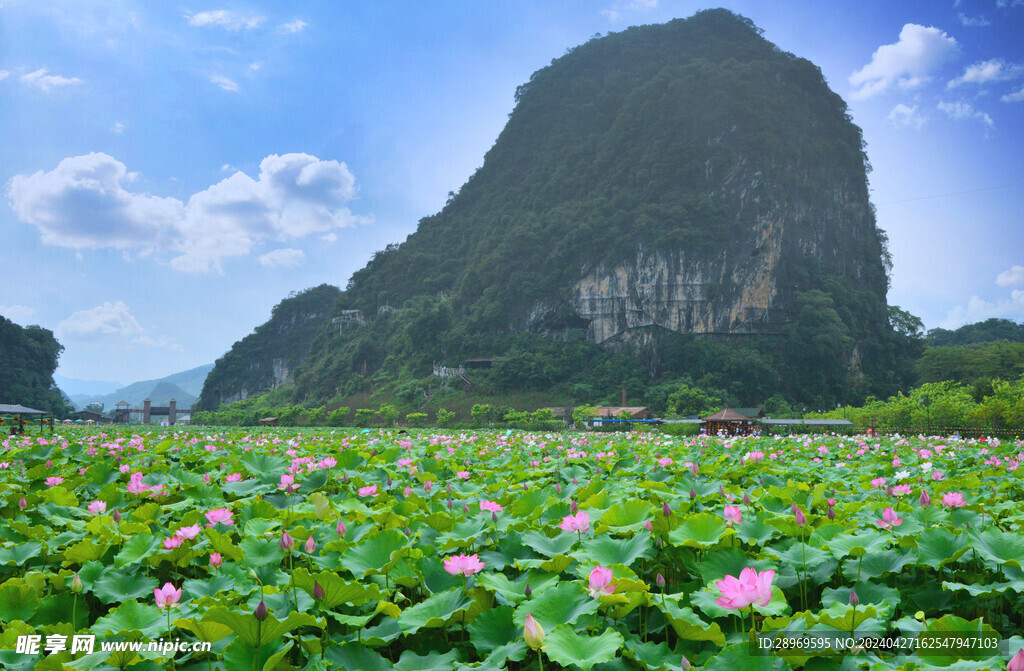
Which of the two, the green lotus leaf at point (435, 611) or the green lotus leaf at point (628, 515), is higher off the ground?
the green lotus leaf at point (628, 515)

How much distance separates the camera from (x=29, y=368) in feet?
164

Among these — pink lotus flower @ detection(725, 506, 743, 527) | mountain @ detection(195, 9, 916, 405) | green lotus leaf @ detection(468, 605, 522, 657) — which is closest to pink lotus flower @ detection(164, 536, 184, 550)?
green lotus leaf @ detection(468, 605, 522, 657)

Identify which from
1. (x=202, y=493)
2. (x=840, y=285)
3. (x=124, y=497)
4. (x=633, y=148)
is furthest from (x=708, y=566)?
(x=633, y=148)

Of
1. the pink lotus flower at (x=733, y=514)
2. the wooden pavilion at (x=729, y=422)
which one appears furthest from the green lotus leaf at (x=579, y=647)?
the wooden pavilion at (x=729, y=422)

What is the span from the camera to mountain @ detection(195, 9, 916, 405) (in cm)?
5012

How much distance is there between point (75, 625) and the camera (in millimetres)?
1510

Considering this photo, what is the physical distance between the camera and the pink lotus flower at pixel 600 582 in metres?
1.33

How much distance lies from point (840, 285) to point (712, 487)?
59.0 meters

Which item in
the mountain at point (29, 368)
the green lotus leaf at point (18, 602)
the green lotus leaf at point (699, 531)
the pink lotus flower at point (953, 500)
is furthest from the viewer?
the mountain at point (29, 368)

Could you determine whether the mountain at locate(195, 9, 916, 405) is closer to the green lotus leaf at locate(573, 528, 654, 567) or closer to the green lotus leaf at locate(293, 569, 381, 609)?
the green lotus leaf at locate(573, 528, 654, 567)

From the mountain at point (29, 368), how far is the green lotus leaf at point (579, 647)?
57.6 m

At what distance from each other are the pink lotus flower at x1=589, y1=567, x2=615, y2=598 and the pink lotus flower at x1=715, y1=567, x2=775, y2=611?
0.82 feet

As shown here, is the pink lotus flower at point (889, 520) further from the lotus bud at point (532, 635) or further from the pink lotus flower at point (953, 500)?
the lotus bud at point (532, 635)

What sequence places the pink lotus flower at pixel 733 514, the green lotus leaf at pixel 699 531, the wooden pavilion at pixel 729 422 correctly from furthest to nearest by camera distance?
the wooden pavilion at pixel 729 422 → the pink lotus flower at pixel 733 514 → the green lotus leaf at pixel 699 531
